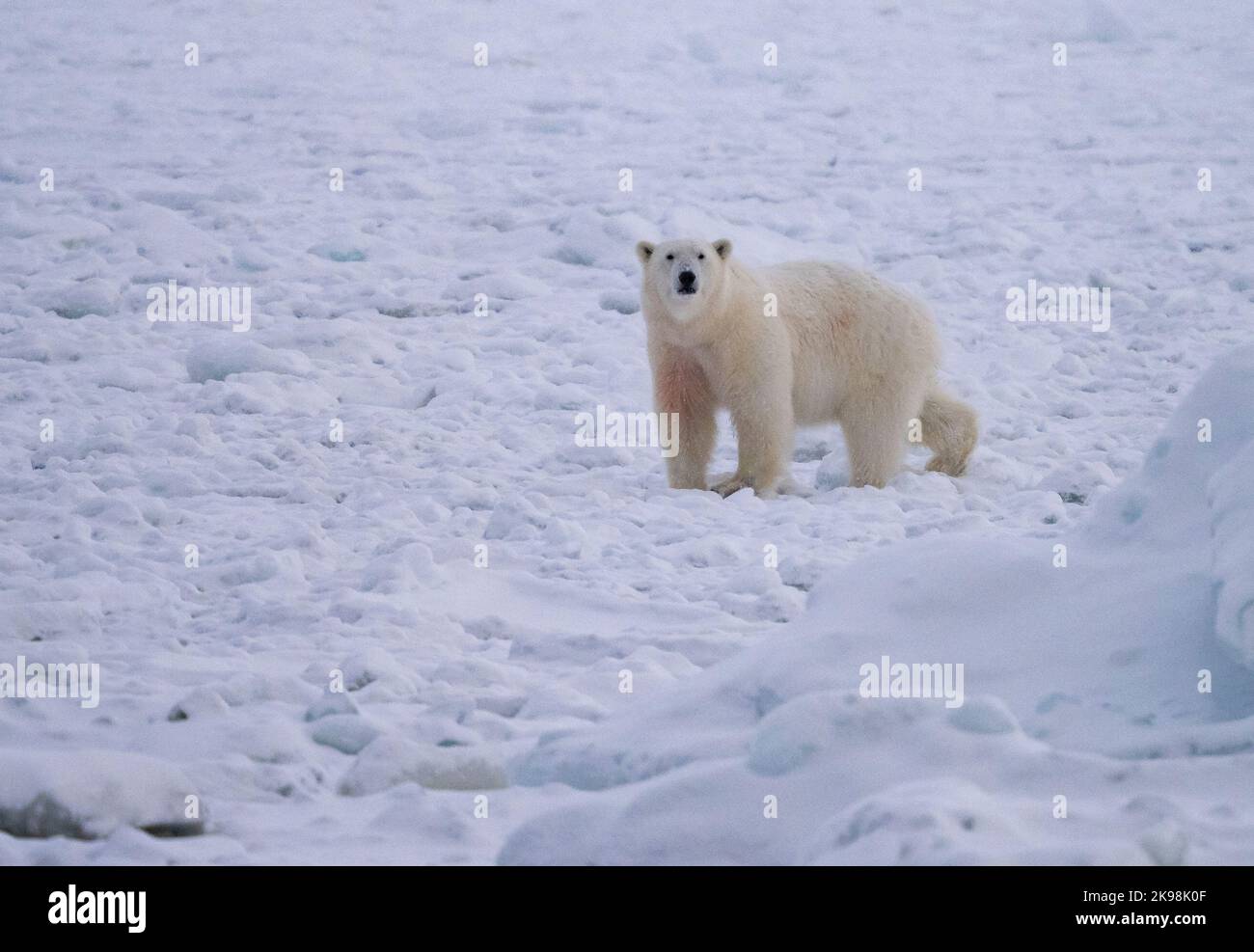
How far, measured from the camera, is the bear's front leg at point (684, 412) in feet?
21.9

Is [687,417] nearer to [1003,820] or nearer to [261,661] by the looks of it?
[261,661]

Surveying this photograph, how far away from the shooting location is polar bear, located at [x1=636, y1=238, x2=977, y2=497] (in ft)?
→ 21.6

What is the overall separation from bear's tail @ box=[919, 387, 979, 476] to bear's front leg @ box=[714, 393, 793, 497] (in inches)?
32.3

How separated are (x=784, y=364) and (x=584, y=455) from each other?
1.04 meters

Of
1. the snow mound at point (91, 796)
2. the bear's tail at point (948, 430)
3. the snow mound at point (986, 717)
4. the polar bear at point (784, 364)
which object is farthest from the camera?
the bear's tail at point (948, 430)

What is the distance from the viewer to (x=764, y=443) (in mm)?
6586

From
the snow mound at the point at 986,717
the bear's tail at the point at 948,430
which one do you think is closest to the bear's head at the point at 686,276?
the bear's tail at the point at 948,430

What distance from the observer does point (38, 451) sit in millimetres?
6598

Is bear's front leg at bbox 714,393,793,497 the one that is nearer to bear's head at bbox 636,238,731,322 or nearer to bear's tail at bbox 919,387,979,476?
bear's head at bbox 636,238,731,322

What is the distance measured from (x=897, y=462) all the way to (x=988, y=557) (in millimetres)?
3343

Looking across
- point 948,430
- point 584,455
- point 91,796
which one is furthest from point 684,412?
point 91,796

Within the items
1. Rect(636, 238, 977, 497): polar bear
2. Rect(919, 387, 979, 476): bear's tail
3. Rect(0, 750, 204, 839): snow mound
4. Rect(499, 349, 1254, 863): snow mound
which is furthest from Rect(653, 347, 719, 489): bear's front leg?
Rect(0, 750, 204, 839): snow mound

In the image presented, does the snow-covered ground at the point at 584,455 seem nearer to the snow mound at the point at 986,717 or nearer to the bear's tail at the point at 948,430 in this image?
the snow mound at the point at 986,717

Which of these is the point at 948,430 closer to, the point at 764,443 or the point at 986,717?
the point at 764,443
